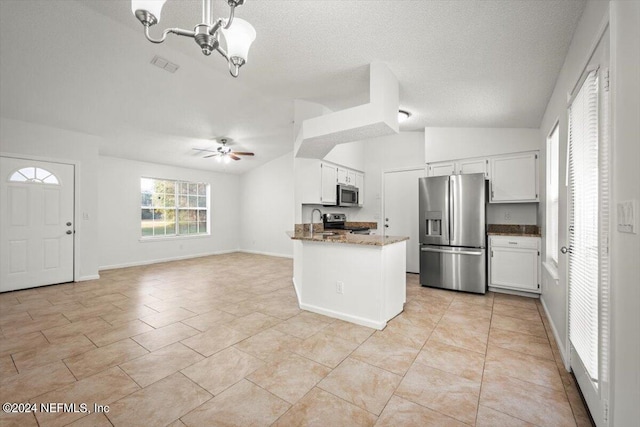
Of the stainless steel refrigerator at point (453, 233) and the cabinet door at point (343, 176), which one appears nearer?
the stainless steel refrigerator at point (453, 233)

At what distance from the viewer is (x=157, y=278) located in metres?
4.98

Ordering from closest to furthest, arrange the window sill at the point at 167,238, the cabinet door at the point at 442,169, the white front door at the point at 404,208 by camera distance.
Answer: the cabinet door at the point at 442,169
the white front door at the point at 404,208
the window sill at the point at 167,238

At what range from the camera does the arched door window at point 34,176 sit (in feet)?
13.7

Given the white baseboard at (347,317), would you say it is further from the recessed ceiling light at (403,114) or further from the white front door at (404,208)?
the recessed ceiling light at (403,114)

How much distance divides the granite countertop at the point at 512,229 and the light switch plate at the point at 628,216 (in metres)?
3.14

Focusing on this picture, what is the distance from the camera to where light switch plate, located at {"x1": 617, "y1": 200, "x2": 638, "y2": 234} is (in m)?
1.05

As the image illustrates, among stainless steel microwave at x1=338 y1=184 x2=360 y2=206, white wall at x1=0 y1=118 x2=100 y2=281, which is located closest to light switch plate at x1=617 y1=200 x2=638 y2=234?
stainless steel microwave at x1=338 y1=184 x2=360 y2=206

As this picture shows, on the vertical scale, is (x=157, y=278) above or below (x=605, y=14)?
below

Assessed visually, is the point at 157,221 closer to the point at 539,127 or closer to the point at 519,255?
the point at 519,255

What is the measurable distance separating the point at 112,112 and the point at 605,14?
215 inches

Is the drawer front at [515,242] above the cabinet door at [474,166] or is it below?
below

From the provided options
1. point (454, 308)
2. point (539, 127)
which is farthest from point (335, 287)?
point (539, 127)

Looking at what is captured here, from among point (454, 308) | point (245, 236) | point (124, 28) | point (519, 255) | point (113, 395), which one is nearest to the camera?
point (113, 395)

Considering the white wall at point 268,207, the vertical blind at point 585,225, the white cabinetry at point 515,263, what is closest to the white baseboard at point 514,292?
the white cabinetry at point 515,263
